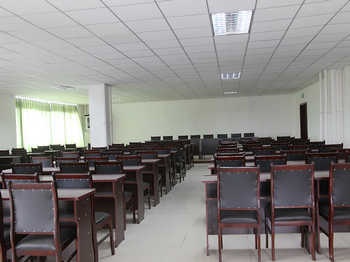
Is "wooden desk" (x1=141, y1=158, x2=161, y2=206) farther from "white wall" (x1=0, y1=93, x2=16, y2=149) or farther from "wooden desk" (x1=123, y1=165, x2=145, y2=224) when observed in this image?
"white wall" (x1=0, y1=93, x2=16, y2=149)

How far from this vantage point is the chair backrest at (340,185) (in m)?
3.28

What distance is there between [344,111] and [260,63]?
10.1 ft

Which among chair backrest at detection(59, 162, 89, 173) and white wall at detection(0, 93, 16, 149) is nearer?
chair backrest at detection(59, 162, 89, 173)

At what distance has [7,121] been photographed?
1252 cm

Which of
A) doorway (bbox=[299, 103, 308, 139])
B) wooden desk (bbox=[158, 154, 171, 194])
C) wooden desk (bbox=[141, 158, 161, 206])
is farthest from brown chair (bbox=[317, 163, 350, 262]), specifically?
doorway (bbox=[299, 103, 308, 139])

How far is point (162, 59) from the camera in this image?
24.2ft

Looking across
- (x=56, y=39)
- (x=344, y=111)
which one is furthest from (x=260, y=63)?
(x=56, y=39)

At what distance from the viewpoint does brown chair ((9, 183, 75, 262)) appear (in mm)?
2697

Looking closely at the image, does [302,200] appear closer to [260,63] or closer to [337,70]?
[260,63]

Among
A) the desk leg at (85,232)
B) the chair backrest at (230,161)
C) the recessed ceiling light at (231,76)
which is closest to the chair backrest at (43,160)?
the chair backrest at (230,161)

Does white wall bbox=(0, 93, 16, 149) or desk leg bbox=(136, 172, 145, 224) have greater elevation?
white wall bbox=(0, 93, 16, 149)

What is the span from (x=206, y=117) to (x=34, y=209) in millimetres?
15564

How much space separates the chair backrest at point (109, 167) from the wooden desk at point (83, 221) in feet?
4.82

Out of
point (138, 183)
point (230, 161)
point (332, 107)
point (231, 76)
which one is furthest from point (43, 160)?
point (332, 107)
